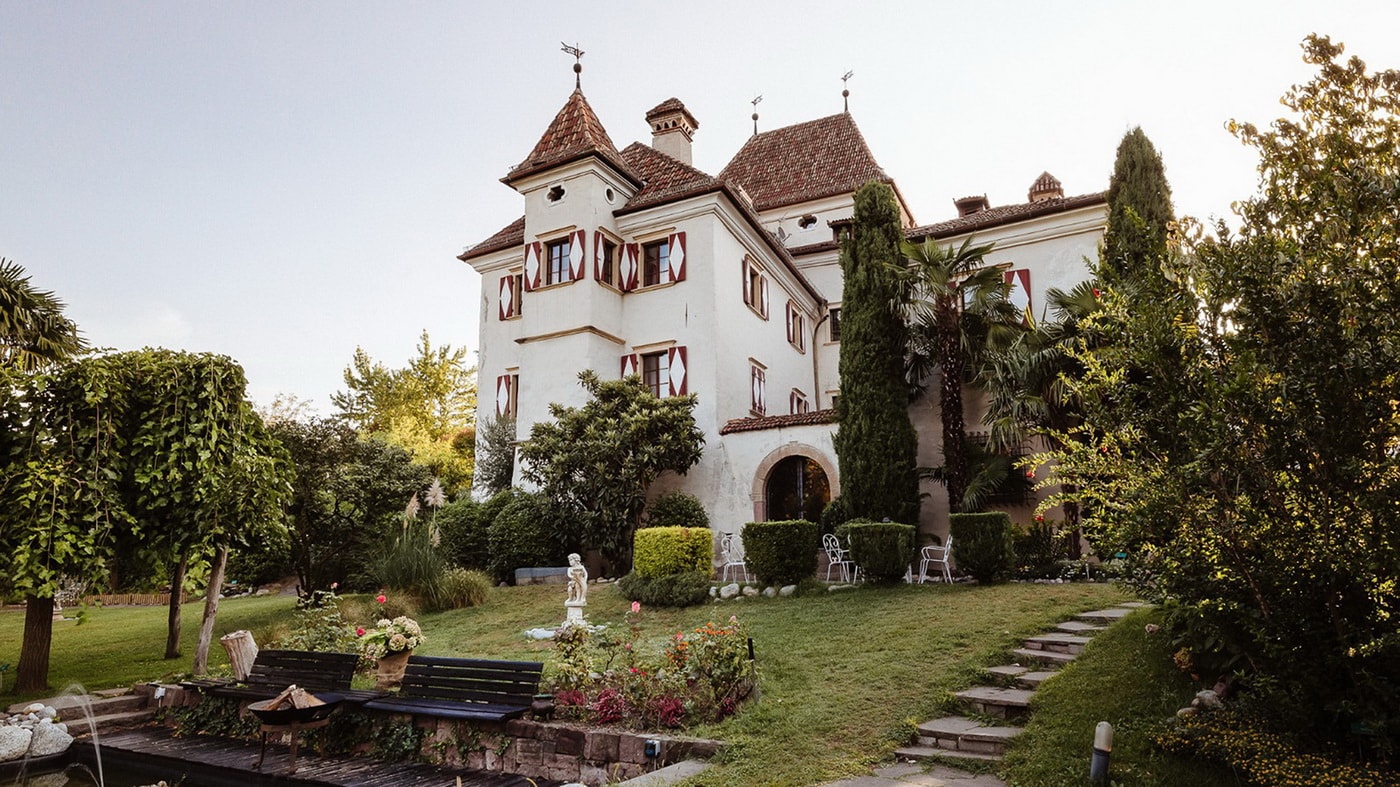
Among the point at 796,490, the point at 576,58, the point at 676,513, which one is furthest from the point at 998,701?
the point at 576,58

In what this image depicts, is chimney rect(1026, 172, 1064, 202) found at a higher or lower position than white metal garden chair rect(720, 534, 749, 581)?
higher

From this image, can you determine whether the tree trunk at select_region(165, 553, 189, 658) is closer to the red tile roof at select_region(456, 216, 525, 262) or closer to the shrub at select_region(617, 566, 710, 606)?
the shrub at select_region(617, 566, 710, 606)

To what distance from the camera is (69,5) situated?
859cm

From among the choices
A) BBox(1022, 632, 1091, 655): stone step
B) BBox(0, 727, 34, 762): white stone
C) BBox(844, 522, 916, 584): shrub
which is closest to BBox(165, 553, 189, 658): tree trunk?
BBox(0, 727, 34, 762): white stone

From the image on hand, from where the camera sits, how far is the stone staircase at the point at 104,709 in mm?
8570

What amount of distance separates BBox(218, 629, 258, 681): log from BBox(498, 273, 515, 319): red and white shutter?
44.7 feet

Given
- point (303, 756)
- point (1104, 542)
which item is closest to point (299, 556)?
point (303, 756)

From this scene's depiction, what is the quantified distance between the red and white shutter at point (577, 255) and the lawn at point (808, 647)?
7.64 m

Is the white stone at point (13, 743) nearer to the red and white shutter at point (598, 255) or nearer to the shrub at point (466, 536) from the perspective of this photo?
the shrub at point (466, 536)

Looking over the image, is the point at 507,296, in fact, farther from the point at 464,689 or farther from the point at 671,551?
the point at 464,689

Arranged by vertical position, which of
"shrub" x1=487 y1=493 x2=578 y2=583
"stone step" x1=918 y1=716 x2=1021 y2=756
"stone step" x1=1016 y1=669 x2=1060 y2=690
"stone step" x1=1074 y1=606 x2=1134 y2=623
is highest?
"shrub" x1=487 y1=493 x2=578 y2=583

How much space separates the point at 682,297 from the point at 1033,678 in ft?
44.4

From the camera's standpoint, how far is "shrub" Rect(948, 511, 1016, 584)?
1227cm

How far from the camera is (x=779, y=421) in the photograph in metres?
17.9
